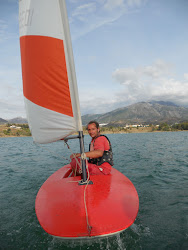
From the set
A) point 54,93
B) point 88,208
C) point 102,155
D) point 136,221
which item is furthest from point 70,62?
point 136,221

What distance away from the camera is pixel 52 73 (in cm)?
350

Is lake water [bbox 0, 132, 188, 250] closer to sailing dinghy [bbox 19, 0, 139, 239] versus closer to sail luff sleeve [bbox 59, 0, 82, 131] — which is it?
sailing dinghy [bbox 19, 0, 139, 239]

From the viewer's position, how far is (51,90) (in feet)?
11.6

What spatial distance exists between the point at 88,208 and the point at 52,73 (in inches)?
113

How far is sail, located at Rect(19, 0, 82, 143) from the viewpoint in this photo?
3.48m

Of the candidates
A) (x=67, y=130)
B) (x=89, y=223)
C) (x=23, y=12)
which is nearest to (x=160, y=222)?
(x=89, y=223)

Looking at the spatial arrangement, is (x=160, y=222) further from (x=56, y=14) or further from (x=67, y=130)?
(x=56, y=14)

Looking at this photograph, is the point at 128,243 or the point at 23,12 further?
the point at 23,12

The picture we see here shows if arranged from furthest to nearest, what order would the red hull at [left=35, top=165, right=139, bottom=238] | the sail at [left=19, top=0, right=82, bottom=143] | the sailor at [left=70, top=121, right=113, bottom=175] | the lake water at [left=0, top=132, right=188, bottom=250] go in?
the sailor at [left=70, top=121, right=113, bottom=175] → the sail at [left=19, top=0, right=82, bottom=143] → the lake water at [left=0, top=132, right=188, bottom=250] → the red hull at [left=35, top=165, right=139, bottom=238]

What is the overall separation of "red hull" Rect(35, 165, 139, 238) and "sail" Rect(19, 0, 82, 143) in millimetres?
1304

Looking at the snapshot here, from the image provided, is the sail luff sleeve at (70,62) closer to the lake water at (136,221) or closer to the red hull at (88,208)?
the lake water at (136,221)

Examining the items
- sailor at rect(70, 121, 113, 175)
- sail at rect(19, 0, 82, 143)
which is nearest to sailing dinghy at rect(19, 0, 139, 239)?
sail at rect(19, 0, 82, 143)

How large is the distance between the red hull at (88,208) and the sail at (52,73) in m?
1.30

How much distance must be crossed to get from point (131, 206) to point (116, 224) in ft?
2.29
